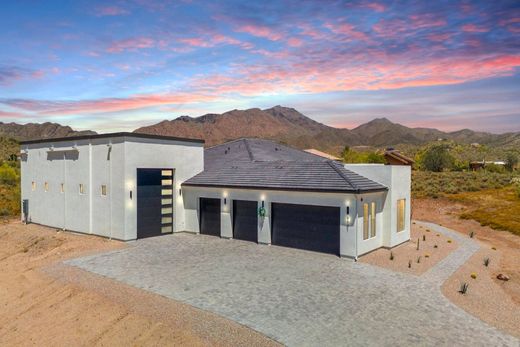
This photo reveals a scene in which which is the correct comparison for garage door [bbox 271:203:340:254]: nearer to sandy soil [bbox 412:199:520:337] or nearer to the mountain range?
sandy soil [bbox 412:199:520:337]

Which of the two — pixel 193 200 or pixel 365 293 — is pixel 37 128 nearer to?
pixel 193 200

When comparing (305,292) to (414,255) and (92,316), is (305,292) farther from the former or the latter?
(414,255)

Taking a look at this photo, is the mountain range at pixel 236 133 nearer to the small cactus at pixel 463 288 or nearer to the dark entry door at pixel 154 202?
the dark entry door at pixel 154 202

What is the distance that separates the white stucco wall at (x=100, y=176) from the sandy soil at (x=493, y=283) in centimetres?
1553

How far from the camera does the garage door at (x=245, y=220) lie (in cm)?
2041

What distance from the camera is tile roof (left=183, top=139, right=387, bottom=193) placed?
1778cm

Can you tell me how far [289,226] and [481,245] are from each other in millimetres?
11341

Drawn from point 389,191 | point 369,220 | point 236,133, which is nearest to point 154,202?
point 369,220

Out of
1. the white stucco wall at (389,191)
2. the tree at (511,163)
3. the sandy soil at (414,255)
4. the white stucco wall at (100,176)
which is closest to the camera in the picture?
the sandy soil at (414,255)

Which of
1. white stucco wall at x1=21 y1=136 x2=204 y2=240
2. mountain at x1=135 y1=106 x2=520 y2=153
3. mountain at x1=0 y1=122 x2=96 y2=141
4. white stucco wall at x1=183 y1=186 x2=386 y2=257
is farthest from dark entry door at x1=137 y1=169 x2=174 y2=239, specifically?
mountain at x1=0 y1=122 x2=96 y2=141

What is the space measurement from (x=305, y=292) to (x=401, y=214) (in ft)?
33.4

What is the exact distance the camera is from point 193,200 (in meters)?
23.0

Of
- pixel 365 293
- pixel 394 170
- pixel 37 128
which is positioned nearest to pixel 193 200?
pixel 394 170

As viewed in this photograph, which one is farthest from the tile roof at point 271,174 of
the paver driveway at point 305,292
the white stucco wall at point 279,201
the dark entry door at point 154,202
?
the paver driveway at point 305,292
